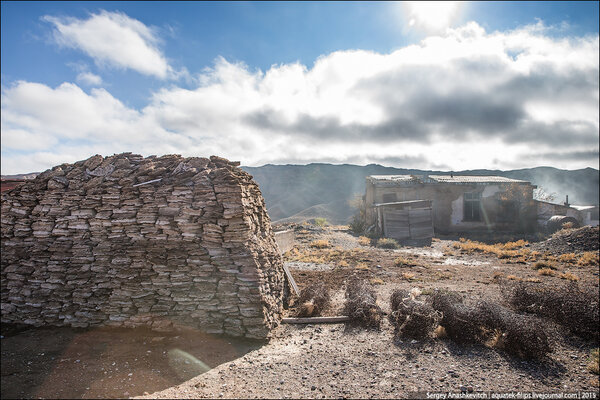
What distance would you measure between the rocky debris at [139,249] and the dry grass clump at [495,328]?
11.3 ft

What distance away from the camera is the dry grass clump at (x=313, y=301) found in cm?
673

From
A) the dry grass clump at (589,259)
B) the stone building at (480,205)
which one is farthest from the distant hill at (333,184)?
the dry grass clump at (589,259)

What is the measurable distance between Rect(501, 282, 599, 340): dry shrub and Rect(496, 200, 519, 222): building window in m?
18.0

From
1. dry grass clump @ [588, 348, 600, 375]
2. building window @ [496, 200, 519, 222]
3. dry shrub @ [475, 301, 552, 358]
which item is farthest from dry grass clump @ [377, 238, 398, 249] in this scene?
dry grass clump @ [588, 348, 600, 375]

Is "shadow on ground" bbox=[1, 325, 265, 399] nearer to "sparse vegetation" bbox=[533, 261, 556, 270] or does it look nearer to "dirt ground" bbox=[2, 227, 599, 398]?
"dirt ground" bbox=[2, 227, 599, 398]

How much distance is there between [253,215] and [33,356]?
4.42m

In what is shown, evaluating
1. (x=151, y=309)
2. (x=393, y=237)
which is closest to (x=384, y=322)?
(x=151, y=309)

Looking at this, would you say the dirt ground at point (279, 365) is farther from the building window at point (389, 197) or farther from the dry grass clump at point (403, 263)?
the building window at point (389, 197)

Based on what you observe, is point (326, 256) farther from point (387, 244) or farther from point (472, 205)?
point (472, 205)

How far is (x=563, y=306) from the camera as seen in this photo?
20.1 ft

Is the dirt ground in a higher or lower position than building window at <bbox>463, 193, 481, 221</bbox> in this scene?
lower

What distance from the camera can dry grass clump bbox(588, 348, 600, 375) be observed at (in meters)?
4.62

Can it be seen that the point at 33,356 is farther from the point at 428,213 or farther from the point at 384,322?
the point at 428,213

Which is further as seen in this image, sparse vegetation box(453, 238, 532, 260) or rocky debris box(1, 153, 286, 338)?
sparse vegetation box(453, 238, 532, 260)
